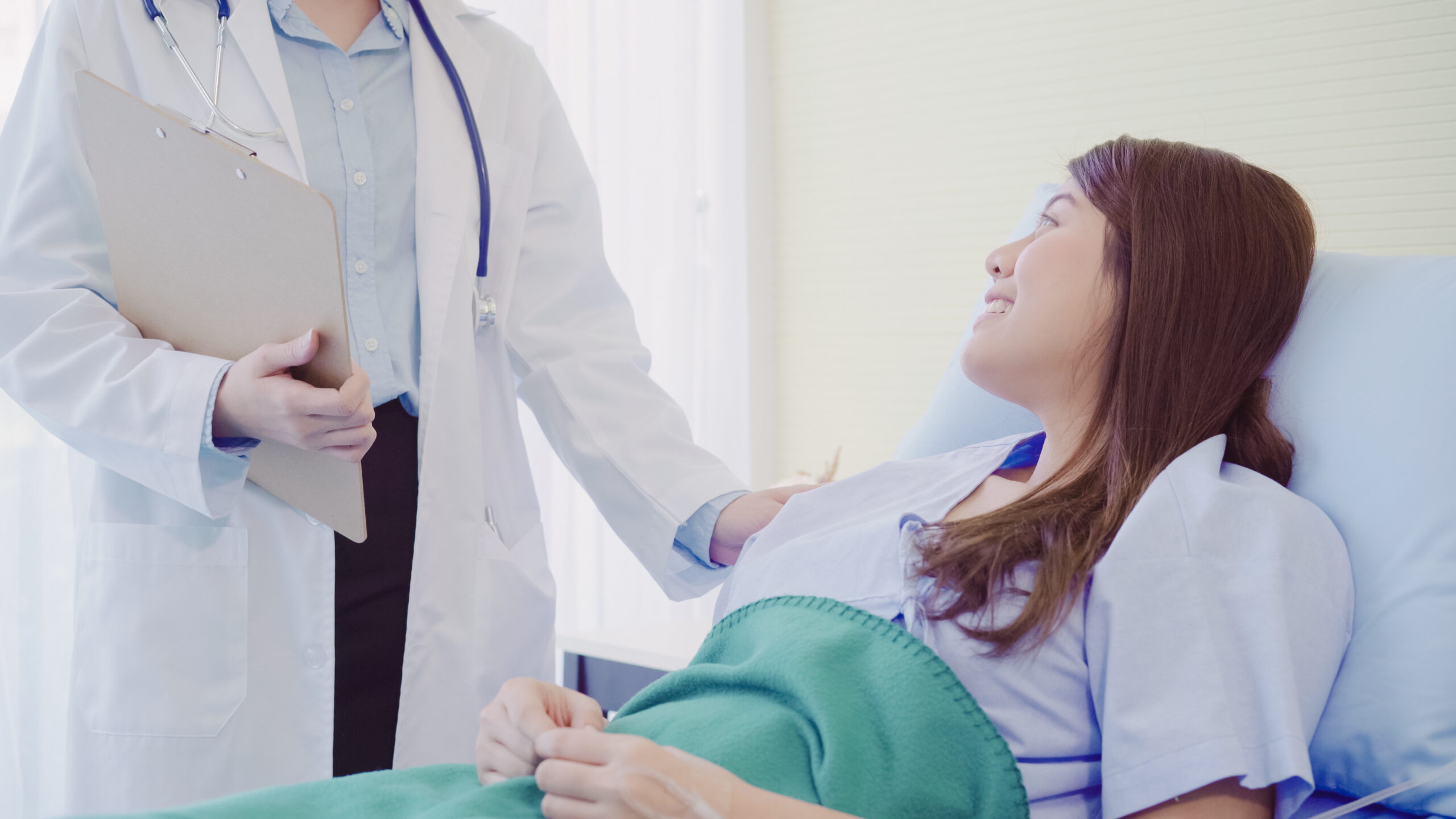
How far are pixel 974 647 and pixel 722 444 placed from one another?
1.85m

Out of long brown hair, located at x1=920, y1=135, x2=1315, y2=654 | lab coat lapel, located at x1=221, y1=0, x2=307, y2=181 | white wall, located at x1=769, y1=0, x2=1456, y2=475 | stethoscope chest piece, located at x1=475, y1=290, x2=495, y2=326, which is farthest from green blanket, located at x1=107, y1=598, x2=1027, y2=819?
white wall, located at x1=769, y1=0, x2=1456, y2=475

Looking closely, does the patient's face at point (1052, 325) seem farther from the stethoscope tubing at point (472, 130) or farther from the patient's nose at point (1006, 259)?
the stethoscope tubing at point (472, 130)

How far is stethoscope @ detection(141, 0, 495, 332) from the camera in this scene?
1.09m

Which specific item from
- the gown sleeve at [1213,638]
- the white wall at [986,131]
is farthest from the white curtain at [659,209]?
the gown sleeve at [1213,638]

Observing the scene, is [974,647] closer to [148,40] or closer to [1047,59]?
[148,40]

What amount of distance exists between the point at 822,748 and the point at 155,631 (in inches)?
27.6

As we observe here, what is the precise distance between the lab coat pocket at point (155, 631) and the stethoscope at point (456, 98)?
38cm

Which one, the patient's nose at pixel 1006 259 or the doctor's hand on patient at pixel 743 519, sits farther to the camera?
the doctor's hand on patient at pixel 743 519

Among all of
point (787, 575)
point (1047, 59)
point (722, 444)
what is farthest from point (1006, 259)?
point (722, 444)

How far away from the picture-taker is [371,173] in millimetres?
1171

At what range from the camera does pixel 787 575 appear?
3.34 ft

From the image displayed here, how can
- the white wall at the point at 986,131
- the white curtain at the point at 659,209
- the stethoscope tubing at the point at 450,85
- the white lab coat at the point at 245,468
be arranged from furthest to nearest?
the white curtain at the point at 659,209, the white wall at the point at 986,131, the stethoscope tubing at the point at 450,85, the white lab coat at the point at 245,468

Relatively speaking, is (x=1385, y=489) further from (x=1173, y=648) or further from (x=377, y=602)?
(x=377, y=602)

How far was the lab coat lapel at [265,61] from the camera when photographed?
3.69 ft
